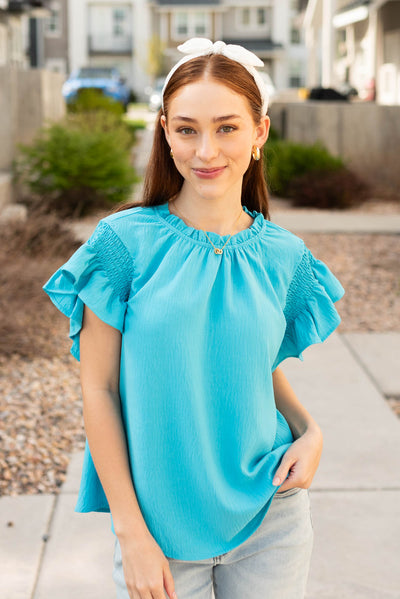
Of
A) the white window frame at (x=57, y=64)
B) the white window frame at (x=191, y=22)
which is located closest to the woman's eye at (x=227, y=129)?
the white window frame at (x=57, y=64)

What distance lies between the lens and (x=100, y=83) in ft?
104

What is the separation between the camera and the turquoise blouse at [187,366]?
1531mm

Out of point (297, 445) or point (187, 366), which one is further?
point (297, 445)

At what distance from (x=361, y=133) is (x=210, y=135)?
1152 centimetres

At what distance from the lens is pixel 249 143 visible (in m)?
1.64

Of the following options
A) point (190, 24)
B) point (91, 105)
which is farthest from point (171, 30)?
point (91, 105)

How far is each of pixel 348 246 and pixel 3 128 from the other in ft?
14.9

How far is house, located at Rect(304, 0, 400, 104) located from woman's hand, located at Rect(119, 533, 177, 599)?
58.8 feet

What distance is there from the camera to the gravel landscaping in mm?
3496

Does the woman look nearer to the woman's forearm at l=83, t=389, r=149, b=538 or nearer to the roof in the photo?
the woman's forearm at l=83, t=389, r=149, b=538

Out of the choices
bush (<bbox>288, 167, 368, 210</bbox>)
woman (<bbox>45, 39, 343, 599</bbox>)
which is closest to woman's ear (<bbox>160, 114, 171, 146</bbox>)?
woman (<bbox>45, 39, 343, 599</bbox>)

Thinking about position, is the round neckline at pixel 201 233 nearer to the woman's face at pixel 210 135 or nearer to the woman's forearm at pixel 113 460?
the woman's face at pixel 210 135

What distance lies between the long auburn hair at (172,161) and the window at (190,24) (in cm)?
5028

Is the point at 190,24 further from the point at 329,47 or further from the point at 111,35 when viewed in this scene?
the point at 329,47
